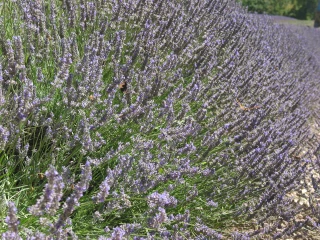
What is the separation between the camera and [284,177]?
242 centimetres

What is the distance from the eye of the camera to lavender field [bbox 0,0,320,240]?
66.5 inches

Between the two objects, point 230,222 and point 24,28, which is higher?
point 24,28

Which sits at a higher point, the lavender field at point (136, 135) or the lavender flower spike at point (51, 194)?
the lavender flower spike at point (51, 194)

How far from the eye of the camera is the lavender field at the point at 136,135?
1689mm

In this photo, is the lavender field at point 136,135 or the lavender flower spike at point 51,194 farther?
the lavender field at point 136,135

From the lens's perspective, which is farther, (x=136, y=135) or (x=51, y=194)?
(x=136, y=135)

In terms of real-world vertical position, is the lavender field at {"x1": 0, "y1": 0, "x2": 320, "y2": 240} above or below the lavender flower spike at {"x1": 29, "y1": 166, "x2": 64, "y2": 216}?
below

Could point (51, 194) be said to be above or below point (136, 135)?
above

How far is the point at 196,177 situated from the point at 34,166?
859 millimetres

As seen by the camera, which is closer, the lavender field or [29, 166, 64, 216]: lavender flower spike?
[29, 166, 64, 216]: lavender flower spike

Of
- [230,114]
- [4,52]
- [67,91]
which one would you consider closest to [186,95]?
[230,114]

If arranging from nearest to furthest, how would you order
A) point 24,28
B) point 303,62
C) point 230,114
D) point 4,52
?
point 4,52
point 24,28
point 230,114
point 303,62

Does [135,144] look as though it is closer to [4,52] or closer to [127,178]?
[127,178]

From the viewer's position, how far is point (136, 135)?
→ 217 cm
